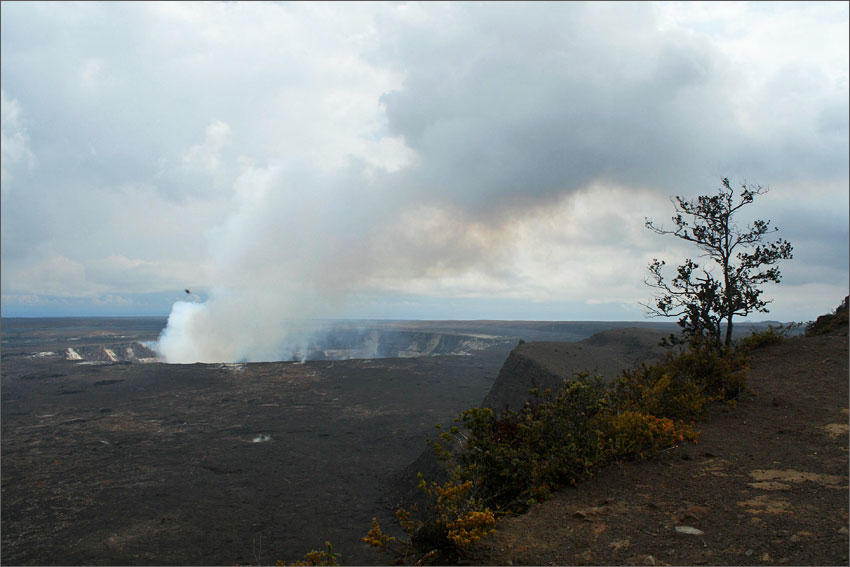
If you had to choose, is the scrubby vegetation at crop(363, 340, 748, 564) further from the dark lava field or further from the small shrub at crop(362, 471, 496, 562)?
the dark lava field

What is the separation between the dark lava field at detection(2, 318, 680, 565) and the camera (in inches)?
480

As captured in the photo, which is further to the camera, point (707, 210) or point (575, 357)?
point (575, 357)

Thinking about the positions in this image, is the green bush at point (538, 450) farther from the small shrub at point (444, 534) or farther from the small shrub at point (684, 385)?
the small shrub at point (684, 385)

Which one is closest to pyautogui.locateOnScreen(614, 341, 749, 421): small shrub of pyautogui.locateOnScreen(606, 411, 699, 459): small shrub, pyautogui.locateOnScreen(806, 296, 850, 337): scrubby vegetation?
pyautogui.locateOnScreen(606, 411, 699, 459): small shrub

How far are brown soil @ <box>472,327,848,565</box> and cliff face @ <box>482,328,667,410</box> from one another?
35.2 feet

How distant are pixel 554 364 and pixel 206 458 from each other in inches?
632

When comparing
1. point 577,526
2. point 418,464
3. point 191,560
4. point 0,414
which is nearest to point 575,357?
point 418,464

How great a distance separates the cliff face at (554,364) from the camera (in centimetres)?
2175

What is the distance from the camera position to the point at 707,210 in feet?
42.6

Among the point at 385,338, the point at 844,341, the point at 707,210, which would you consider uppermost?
the point at 707,210

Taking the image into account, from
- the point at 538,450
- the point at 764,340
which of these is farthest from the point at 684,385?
the point at 764,340

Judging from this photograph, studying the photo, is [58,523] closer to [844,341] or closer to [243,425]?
[243,425]

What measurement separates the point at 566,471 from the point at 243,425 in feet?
71.5

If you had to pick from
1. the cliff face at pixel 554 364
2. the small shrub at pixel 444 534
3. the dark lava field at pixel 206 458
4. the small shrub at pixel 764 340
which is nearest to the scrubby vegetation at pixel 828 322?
the small shrub at pixel 764 340
